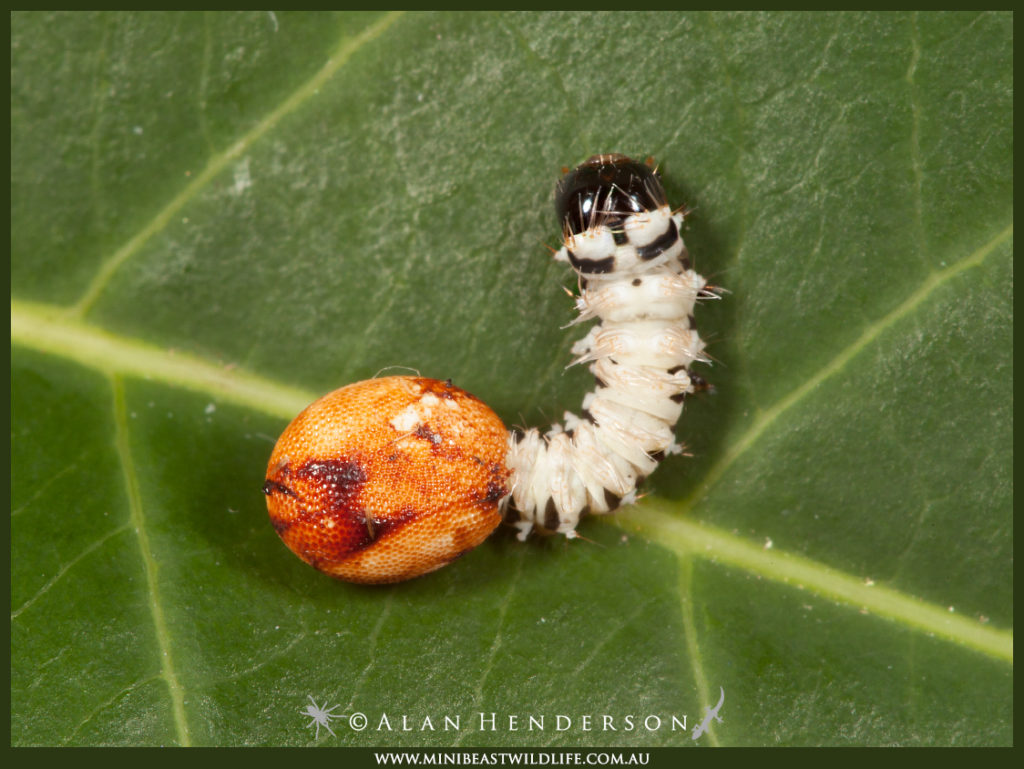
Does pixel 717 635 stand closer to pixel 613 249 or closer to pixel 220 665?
pixel 613 249

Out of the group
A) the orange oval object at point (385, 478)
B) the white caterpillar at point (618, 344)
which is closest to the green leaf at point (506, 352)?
the white caterpillar at point (618, 344)

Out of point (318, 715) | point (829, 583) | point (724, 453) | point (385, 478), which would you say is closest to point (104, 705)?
point (318, 715)

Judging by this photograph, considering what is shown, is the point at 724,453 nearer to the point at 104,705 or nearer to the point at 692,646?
the point at 692,646

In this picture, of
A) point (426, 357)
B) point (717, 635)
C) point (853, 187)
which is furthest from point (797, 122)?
point (717, 635)

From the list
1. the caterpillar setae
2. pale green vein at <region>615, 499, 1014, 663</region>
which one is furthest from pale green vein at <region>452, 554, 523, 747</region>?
pale green vein at <region>615, 499, 1014, 663</region>

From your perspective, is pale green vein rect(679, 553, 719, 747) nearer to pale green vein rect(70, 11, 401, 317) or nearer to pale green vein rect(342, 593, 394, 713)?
pale green vein rect(342, 593, 394, 713)

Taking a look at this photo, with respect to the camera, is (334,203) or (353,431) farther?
(334,203)
